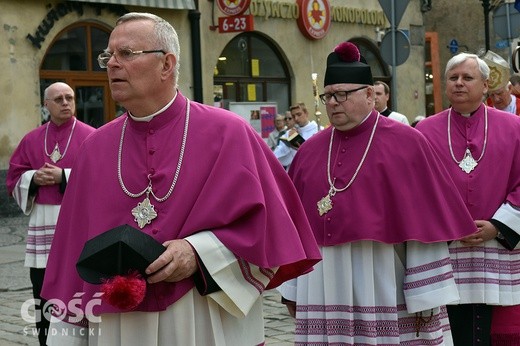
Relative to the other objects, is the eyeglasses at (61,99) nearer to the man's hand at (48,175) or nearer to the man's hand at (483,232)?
the man's hand at (48,175)

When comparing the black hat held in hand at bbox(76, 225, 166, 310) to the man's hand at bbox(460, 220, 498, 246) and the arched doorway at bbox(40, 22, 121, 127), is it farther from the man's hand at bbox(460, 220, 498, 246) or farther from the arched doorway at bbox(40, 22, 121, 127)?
the arched doorway at bbox(40, 22, 121, 127)

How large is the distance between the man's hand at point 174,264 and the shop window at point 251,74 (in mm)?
17137

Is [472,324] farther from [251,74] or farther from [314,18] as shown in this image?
[314,18]

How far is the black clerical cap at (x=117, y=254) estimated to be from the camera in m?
3.59

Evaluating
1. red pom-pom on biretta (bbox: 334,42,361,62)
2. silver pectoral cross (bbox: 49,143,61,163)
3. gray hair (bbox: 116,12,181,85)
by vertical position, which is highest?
red pom-pom on biretta (bbox: 334,42,361,62)

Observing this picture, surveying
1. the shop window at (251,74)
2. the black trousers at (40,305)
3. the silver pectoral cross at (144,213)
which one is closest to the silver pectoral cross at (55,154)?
the black trousers at (40,305)

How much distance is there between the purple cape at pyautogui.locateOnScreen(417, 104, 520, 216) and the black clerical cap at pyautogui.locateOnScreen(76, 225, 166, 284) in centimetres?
293

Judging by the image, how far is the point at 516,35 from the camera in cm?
1738

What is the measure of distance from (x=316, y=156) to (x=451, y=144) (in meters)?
1.10

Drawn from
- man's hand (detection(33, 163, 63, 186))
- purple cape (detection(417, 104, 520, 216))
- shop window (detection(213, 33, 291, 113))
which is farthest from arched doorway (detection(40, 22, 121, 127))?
purple cape (detection(417, 104, 520, 216))

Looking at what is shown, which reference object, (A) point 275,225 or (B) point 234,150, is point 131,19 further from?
(A) point 275,225

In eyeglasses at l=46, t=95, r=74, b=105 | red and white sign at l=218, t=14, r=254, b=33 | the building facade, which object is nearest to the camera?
eyeglasses at l=46, t=95, r=74, b=105

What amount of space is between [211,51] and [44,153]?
12.5 m

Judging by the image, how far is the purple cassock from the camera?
12.5ft
